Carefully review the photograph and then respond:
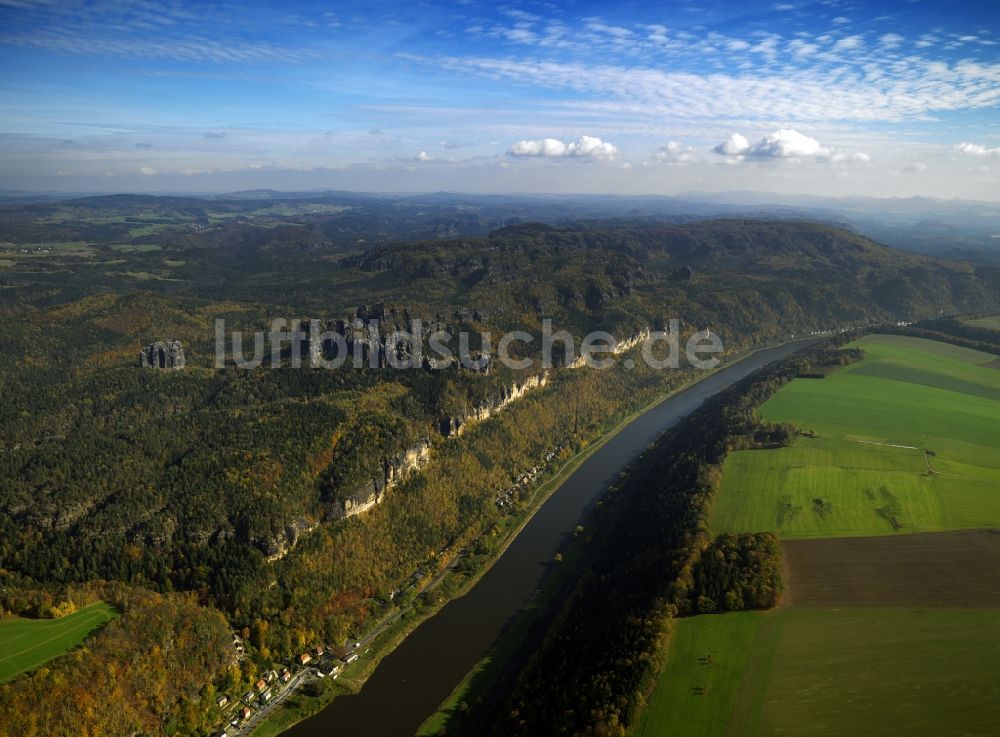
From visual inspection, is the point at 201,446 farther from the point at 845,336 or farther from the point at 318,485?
the point at 845,336

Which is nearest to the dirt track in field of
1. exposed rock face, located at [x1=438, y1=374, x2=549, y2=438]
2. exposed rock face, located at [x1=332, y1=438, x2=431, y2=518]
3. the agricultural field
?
the agricultural field

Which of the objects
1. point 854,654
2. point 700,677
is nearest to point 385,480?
point 700,677

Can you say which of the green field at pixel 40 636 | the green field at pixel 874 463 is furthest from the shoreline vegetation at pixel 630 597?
the green field at pixel 40 636

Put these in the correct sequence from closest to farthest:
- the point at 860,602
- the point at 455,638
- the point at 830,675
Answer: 1. the point at 830,675
2. the point at 860,602
3. the point at 455,638

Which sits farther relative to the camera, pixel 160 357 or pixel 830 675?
pixel 160 357

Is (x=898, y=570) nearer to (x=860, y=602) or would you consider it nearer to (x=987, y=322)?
(x=860, y=602)

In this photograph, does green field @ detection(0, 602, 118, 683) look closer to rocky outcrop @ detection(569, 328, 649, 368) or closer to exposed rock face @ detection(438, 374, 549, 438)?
exposed rock face @ detection(438, 374, 549, 438)

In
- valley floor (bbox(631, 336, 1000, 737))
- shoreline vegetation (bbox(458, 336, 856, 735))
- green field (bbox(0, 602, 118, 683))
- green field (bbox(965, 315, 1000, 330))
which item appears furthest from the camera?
green field (bbox(965, 315, 1000, 330))
